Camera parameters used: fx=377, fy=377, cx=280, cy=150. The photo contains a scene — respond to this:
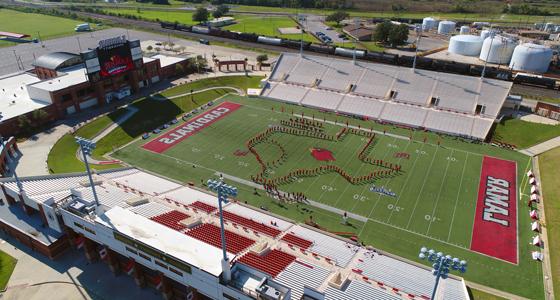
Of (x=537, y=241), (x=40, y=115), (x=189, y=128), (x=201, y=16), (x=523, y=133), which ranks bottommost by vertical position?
(x=537, y=241)

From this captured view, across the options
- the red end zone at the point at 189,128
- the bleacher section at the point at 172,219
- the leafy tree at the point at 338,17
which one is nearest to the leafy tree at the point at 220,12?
the leafy tree at the point at 338,17

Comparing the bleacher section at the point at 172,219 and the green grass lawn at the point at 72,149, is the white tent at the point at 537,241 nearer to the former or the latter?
the bleacher section at the point at 172,219

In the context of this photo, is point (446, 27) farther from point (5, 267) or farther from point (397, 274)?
point (5, 267)

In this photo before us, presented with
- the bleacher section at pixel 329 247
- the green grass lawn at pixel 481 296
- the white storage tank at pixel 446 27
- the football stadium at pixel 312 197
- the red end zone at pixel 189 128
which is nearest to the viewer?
the football stadium at pixel 312 197

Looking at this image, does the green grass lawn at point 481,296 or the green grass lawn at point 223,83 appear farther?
the green grass lawn at point 223,83

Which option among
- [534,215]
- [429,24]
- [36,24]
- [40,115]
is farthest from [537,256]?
[36,24]

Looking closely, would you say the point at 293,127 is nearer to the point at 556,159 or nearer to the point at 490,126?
the point at 490,126

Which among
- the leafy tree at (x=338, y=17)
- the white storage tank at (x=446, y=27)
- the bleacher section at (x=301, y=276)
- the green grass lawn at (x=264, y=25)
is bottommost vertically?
the bleacher section at (x=301, y=276)
